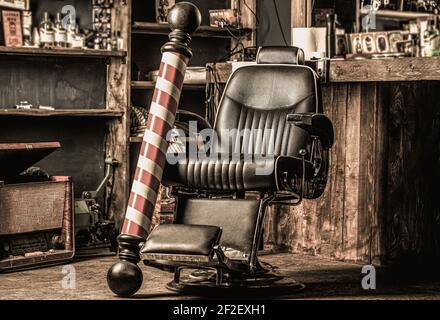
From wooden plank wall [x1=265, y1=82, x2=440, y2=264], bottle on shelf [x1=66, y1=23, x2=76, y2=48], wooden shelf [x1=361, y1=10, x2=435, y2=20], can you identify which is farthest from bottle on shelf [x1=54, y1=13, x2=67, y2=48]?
wooden shelf [x1=361, y1=10, x2=435, y2=20]

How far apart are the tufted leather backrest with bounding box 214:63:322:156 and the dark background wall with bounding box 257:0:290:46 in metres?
1.61

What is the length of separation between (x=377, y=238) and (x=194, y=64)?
2370 millimetres

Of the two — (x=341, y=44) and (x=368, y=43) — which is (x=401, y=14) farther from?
(x=368, y=43)

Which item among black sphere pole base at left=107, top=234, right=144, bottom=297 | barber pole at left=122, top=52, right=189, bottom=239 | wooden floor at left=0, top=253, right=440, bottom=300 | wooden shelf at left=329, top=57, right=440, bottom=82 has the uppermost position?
wooden shelf at left=329, top=57, right=440, bottom=82

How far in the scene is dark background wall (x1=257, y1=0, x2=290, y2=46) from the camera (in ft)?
22.0

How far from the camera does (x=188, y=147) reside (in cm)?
474

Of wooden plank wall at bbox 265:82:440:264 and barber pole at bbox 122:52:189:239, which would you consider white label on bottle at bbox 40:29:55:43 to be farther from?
wooden plank wall at bbox 265:82:440:264

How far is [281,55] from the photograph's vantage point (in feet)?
16.6

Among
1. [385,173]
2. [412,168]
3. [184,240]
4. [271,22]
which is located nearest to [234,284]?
[184,240]

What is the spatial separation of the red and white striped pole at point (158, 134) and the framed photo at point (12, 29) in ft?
5.58

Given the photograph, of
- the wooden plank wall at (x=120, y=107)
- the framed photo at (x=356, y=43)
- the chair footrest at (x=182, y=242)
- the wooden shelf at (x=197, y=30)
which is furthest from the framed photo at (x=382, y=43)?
the chair footrest at (x=182, y=242)
